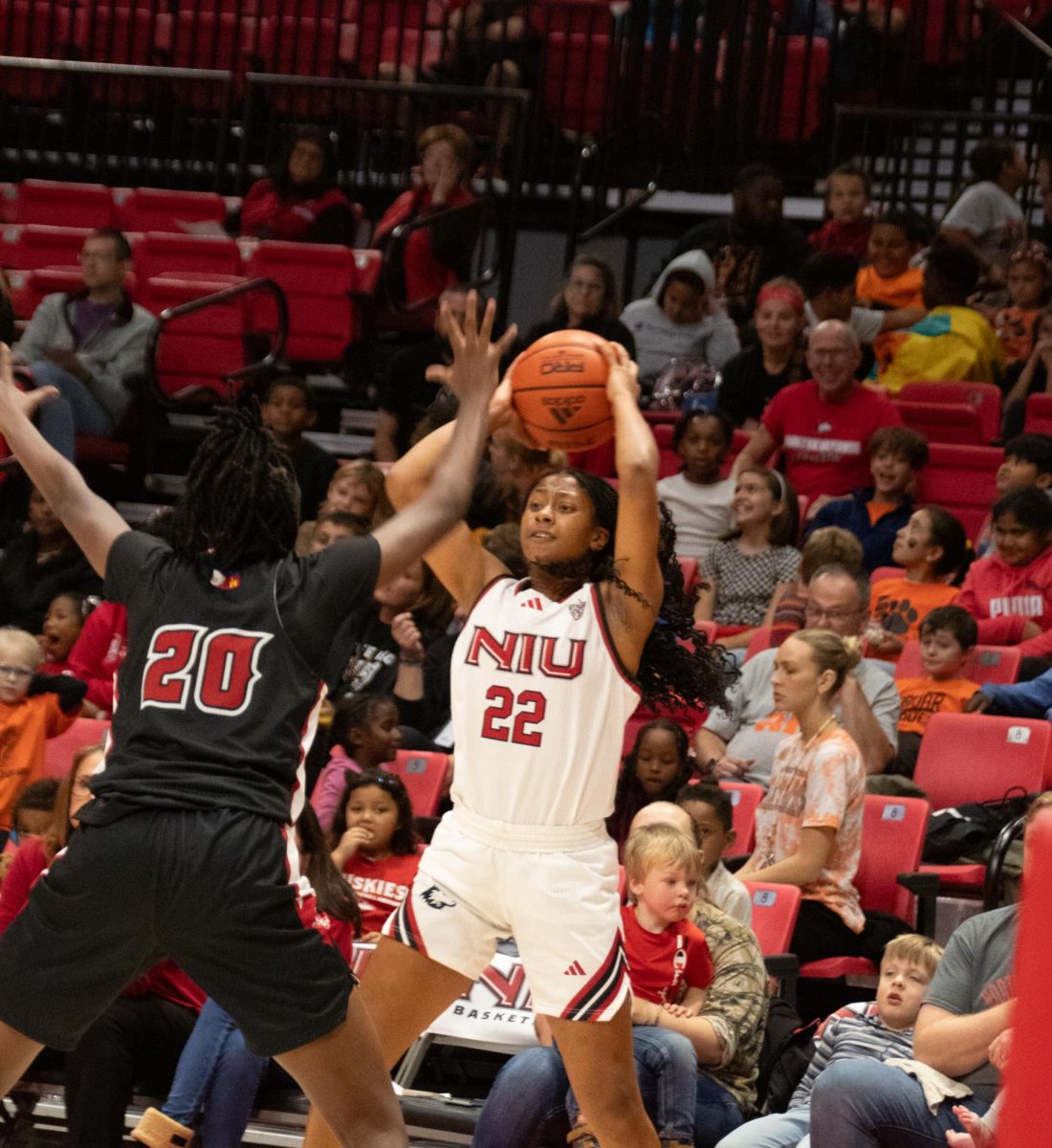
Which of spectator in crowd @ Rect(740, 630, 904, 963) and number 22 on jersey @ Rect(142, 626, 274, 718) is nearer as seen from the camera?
number 22 on jersey @ Rect(142, 626, 274, 718)

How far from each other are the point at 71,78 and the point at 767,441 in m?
6.40

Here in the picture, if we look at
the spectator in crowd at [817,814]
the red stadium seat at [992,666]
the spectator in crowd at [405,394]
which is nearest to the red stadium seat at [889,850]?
the spectator in crowd at [817,814]

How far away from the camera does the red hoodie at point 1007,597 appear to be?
24.4ft

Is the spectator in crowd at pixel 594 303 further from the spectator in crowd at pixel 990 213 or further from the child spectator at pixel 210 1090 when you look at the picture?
the child spectator at pixel 210 1090

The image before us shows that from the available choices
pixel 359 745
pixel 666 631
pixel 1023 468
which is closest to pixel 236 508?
pixel 666 631

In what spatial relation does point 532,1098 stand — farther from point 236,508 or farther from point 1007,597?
point 1007,597

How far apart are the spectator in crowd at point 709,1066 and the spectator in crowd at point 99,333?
5067mm

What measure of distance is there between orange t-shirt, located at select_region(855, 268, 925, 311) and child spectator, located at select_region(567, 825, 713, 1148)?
5.42 meters

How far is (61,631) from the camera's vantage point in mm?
7863

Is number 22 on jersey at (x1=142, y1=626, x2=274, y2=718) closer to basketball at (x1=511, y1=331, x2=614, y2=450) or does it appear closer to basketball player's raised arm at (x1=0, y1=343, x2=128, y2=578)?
basketball player's raised arm at (x1=0, y1=343, x2=128, y2=578)

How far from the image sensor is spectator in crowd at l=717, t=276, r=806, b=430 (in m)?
9.25

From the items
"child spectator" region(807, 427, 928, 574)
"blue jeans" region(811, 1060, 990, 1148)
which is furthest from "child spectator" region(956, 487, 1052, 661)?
"blue jeans" region(811, 1060, 990, 1148)

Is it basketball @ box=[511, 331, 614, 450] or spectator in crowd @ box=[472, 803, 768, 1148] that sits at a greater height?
basketball @ box=[511, 331, 614, 450]

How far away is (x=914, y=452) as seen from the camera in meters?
8.23
